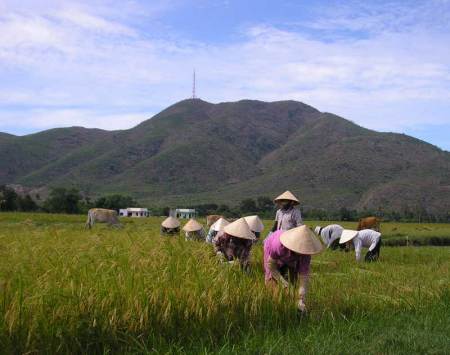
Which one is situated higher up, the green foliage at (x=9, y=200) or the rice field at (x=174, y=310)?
the rice field at (x=174, y=310)

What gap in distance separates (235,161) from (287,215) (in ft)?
323

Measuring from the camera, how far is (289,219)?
11172 mm

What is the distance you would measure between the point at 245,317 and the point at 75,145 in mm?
138699

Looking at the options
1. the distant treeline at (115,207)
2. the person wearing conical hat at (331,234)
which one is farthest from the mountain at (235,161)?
the person wearing conical hat at (331,234)

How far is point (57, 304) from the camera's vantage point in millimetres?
5371

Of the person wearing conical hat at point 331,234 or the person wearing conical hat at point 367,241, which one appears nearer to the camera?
the person wearing conical hat at point 367,241

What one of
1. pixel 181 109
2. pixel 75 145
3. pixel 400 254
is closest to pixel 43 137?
pixel 75 145

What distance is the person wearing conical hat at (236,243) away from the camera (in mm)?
8445

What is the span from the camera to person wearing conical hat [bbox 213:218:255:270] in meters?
8.45

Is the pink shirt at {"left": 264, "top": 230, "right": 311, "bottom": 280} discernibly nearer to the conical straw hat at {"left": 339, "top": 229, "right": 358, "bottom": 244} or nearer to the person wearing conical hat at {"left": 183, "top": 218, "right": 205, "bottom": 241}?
the person wearing conical hat at {"left": 183, "top": 218, "right": 205, "bottom": 241}

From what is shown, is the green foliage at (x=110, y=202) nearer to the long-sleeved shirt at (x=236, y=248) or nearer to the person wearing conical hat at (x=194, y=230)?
the person wearing conical hat at (x=194, y=230)

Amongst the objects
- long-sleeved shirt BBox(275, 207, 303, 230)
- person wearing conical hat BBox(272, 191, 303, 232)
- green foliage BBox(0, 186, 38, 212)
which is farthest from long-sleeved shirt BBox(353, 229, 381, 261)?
green foliage BBox(0, 186, 38, 212)

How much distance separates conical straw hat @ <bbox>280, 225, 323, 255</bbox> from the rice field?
26.4 inches

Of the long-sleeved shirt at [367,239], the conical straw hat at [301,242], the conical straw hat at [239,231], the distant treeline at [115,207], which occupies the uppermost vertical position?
the conical straw hat at [301,242]
